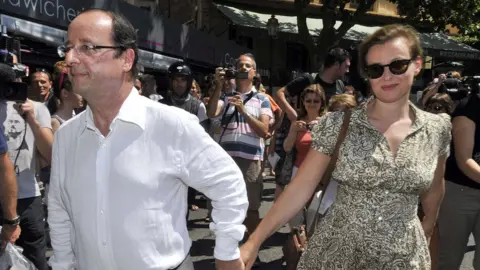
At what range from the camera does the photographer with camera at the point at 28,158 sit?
4137 mm

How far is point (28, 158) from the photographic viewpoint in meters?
4.28

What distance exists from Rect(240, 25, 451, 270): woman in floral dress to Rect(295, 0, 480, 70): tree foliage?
56.2ft

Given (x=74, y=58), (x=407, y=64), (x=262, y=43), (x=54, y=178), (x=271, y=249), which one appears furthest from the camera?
(x=262, y=43)

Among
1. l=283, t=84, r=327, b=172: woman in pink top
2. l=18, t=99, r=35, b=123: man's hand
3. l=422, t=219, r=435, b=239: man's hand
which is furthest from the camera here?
l=283, t=84, r=327, b=172: woman in pink top

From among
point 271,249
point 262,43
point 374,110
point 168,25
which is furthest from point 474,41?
point 374,110

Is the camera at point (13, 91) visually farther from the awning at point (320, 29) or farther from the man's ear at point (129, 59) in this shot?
the awning at point (320, 29)

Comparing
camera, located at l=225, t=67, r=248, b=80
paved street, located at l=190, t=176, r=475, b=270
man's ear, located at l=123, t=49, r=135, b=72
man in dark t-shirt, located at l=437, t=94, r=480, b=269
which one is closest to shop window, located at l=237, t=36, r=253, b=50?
paved street, located at l=190, t=176, r=475, b=270

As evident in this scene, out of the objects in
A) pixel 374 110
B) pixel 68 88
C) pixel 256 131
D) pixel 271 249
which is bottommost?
pixel 271 249

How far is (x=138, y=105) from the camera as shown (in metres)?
2.38

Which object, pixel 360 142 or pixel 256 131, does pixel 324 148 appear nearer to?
pixel 360 142

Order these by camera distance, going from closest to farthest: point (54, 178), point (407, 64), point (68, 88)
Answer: point (54, 178), point (407, 64), point (68, 88)

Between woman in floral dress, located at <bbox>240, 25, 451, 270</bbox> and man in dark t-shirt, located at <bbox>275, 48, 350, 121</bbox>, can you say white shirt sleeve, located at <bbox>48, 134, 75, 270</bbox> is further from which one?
man in dark t-shirt, located at <bbox>275, 48, 350, 121</bbox>

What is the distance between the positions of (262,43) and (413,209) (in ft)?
77.0

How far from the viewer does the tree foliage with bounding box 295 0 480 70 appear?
20.0 m
